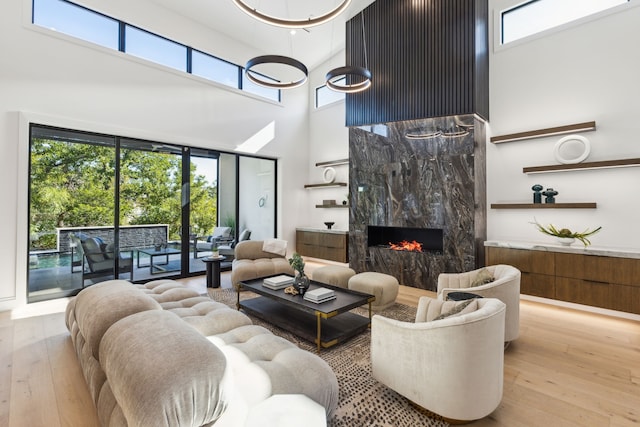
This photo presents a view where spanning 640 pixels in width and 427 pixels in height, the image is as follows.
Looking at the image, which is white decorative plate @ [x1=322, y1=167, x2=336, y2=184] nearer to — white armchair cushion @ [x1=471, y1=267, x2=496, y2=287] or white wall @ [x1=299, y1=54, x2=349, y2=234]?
white wall @ [x1=299, y1=54, x2=349, y2=234]

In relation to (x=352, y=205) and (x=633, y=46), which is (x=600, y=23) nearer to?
(x=633, y=46)

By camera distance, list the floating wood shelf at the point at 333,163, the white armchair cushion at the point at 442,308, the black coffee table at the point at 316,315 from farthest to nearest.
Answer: the floating wood shelf at the point at 333,163
the black coffee table at the point at 316,315
the white armchair cushion at the point at 442,308

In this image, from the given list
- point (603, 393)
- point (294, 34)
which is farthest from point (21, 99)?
point (603, 393)

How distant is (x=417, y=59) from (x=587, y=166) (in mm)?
3060

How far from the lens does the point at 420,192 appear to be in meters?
5.29

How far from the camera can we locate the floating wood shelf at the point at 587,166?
379cm

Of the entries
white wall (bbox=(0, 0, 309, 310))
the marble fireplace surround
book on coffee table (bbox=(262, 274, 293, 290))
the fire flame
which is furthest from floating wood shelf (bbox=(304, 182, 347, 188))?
book on coffee table (bbox=(262, 274, 293, 290))

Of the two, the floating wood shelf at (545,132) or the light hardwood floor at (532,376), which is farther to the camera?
the floating wood shelf at (545,132)

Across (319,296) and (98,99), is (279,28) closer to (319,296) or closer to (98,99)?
(98,99)

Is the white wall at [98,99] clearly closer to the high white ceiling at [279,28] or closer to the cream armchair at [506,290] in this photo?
the high white ceiling at [279,28]

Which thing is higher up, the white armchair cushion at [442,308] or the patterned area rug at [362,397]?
the white armchair cushion at [442,308]

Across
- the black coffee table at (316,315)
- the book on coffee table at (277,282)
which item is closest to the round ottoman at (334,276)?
the black coffee table at (316,315)

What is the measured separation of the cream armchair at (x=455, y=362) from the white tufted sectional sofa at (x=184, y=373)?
556 millimetres

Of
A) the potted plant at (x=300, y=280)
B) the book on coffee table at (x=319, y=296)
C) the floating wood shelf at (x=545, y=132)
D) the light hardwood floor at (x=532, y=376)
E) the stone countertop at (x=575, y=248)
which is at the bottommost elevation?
the light hardwood floor at (x=532, y=376)
